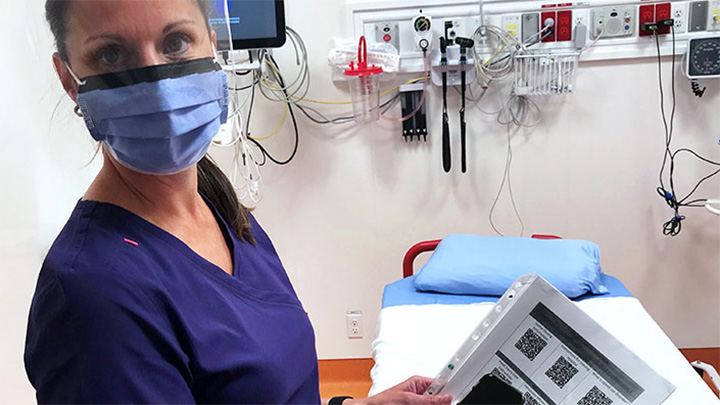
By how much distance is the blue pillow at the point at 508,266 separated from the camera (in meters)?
1.96

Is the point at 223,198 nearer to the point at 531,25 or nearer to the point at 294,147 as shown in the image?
the point at 294,147

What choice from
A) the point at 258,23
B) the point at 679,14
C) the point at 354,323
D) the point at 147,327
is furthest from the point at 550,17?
the point at 147,327

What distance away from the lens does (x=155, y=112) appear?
2.14 feet

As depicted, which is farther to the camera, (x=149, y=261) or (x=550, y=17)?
(x=550, y=17)

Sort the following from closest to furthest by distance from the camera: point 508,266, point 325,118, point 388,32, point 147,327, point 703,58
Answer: point 147,327 < point 508,266 < point 703,58 < point 388,32 < point 325,118

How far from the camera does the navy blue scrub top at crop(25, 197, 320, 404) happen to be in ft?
1.79

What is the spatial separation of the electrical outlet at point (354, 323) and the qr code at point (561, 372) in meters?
1.67

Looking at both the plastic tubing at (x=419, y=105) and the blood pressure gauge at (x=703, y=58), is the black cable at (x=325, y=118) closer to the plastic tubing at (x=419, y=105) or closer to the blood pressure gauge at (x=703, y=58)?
the plastic tubing at (x=419, y=105)

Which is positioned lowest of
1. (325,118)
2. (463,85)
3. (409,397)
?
(409,397)

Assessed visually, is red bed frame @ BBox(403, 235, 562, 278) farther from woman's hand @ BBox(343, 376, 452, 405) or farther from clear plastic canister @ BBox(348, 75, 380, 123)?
woman's hand @ BBox(343, 376, 452, 405)

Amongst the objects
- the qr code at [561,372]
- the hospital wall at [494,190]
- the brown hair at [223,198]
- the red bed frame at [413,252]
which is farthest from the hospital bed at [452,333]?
the brown hair at [223,198]

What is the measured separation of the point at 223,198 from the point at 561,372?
60cm

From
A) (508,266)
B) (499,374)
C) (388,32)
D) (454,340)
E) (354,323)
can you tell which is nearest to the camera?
(499,374)

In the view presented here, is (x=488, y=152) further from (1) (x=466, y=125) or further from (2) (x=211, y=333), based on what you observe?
(2) (x=211, y=333)
